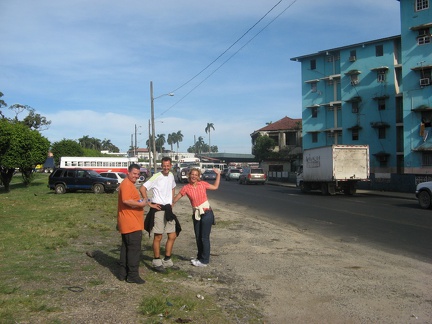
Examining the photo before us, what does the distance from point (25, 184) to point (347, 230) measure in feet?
109

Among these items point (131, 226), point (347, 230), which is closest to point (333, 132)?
point (347, 230)

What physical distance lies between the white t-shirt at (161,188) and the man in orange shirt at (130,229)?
0.71 metres

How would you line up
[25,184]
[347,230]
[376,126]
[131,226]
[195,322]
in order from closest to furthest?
[195,322], [131,226], [347,230], [25,184], [376,126]

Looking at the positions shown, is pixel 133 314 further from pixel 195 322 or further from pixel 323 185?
pixel 323 185

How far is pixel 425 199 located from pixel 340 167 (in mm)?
9271

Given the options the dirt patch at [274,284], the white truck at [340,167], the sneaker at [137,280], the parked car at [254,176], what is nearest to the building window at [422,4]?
the white truck at [340,167]

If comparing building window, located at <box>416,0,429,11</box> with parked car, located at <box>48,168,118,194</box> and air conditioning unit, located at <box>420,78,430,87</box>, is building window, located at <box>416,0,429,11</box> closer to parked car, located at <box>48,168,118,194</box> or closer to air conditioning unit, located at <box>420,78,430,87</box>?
air conditioning unit, located at <box>420,78,430,87</box>

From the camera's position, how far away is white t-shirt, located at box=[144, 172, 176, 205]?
21.5 ft

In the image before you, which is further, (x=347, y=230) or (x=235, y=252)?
(x=347, y=230)

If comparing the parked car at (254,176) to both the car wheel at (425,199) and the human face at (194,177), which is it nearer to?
the car wheel at (425,199)

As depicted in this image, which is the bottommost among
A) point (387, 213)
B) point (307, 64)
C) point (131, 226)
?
point (387, 213)

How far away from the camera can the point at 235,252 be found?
331 inches

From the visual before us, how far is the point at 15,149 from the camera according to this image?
1257 inches

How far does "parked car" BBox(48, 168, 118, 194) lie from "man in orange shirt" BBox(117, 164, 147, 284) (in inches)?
868
